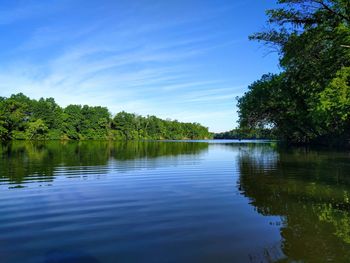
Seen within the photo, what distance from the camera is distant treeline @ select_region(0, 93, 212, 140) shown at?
359 feet

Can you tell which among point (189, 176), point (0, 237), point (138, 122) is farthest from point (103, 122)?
point (0, 237)

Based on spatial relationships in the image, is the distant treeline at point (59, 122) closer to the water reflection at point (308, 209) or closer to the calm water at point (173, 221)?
the calm water at point (173, 221)

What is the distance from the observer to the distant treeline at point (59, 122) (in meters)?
Result: 109

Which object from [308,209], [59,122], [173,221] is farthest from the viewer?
[59,122]

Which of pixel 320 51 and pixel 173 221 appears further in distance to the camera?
pixel 320 51

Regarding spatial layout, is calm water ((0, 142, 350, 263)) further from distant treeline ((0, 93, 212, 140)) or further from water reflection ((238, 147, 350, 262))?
distant treeline ((0, 93, 212, 140))

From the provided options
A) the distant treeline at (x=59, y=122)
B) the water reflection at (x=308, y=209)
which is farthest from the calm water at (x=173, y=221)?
the distant treeline at (x=59, y=122)

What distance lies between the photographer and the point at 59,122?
134750mm

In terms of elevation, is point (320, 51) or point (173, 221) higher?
point (320, 51)

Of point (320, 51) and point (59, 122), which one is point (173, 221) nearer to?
point (320, 51)

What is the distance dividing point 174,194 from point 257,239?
6.58 metres

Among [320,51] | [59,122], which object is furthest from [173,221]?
[59,122]

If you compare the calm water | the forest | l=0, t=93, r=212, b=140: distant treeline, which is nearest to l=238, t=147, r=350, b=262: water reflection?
the calm water

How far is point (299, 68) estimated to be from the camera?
67.3ft
